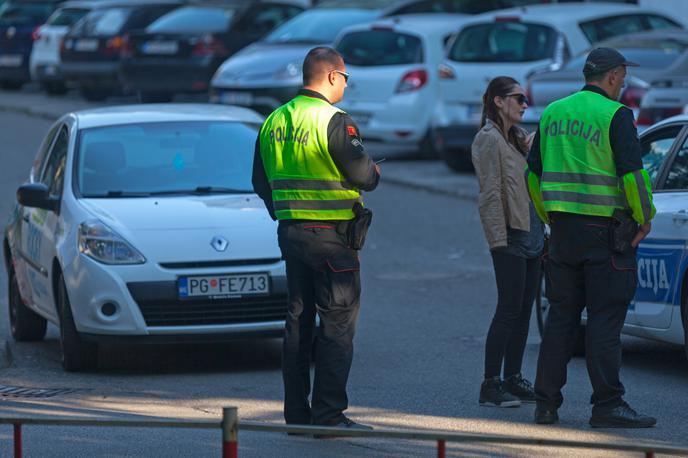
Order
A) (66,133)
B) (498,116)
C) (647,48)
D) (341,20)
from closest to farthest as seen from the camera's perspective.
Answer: (498,116)
(66,133)
(647,48)
(341,20)

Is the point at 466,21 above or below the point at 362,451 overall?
above

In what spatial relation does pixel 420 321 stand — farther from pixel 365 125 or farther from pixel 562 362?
pixel 365 125

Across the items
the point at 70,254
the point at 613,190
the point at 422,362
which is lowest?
the point at 422,362

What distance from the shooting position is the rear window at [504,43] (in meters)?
17.1

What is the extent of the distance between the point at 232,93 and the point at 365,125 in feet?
8.25

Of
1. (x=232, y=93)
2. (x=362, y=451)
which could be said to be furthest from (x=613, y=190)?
(x=232, y=93)

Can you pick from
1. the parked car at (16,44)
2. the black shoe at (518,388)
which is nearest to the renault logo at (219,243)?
the black shoe at (518,388)

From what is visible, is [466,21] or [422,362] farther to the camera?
[466,21]

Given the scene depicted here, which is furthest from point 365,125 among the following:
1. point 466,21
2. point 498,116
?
point 498,116

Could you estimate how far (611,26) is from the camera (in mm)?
17812

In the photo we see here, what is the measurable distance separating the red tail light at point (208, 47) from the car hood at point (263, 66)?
2.79 meters

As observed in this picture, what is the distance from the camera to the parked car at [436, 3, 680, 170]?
17047mm

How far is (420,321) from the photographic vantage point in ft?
34.1

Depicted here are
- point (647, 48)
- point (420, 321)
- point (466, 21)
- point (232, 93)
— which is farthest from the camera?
point (232, 93)
